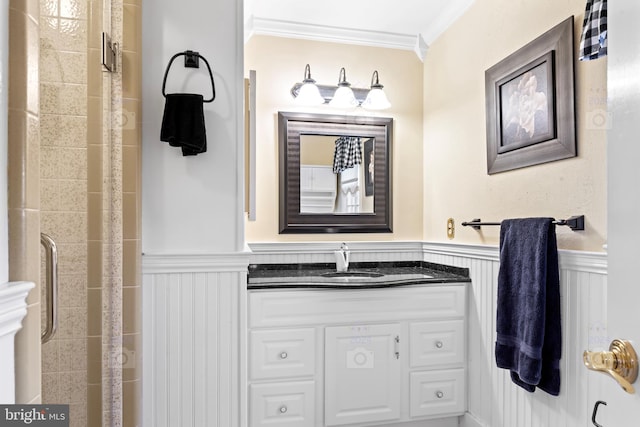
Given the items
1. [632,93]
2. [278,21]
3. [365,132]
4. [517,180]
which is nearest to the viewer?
[632,93]

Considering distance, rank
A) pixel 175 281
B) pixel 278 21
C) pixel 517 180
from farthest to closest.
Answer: pixel 278 21, pixel 517 180, pixel 175 281

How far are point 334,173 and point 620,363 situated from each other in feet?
7.15

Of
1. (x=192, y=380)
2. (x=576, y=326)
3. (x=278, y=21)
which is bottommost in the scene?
(x=192, y=380)

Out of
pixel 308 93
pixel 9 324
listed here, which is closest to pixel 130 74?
pixel 9 324

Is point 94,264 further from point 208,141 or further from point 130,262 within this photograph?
point 208,141

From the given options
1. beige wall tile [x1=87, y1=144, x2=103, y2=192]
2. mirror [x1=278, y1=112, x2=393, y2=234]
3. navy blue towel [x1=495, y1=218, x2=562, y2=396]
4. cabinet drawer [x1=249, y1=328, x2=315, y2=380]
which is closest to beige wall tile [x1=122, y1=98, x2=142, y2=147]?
beige wall tile [x1=87, y1=144, x2=103, y2=192]

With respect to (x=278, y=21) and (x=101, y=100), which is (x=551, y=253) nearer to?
(x=101, y=100)

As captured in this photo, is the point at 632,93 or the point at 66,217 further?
the point at 66,217

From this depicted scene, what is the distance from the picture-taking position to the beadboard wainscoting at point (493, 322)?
4.97 ft

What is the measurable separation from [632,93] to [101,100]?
4.85 feet

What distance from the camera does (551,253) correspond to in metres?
1.65

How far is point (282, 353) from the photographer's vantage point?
6.75 feet

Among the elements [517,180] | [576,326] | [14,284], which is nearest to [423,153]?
[517,180]

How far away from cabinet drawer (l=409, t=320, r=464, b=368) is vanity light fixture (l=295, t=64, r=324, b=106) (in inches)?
57.9
